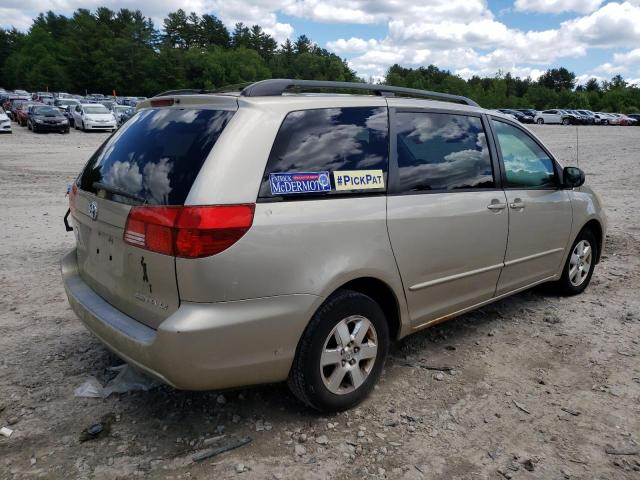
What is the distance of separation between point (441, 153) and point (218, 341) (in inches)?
77.9

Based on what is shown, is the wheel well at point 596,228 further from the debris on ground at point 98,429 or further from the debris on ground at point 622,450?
the debris on ground at point 98,429

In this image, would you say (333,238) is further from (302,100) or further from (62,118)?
(62,118)

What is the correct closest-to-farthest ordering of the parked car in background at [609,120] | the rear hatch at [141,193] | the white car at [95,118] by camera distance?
the rear hatch at [141,193]
the white car at [95,118]
the parked car in background at [609,120]

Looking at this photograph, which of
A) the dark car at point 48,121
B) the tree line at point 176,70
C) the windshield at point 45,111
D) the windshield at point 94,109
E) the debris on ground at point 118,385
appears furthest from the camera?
the tree line at point 176,70

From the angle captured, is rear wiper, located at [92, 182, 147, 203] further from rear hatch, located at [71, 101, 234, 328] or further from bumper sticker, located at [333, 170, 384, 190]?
bumper sticker, located at [333, 170, 384, 190]

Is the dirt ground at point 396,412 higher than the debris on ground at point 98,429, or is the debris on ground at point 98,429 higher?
the debris on ground at point 98,429

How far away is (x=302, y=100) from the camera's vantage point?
2.97m

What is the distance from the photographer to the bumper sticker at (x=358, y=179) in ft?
9.72

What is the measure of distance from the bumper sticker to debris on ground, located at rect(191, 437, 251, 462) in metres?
1.46

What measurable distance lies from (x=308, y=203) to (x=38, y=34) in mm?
131987

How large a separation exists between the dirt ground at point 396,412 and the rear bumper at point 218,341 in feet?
1.44

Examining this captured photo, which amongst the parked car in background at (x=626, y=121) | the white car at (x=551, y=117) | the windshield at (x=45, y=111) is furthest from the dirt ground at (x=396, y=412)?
the parked car in background at (x=626, y=121)

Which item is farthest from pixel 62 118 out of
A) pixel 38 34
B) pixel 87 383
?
pixel 38 34

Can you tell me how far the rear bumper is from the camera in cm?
250
